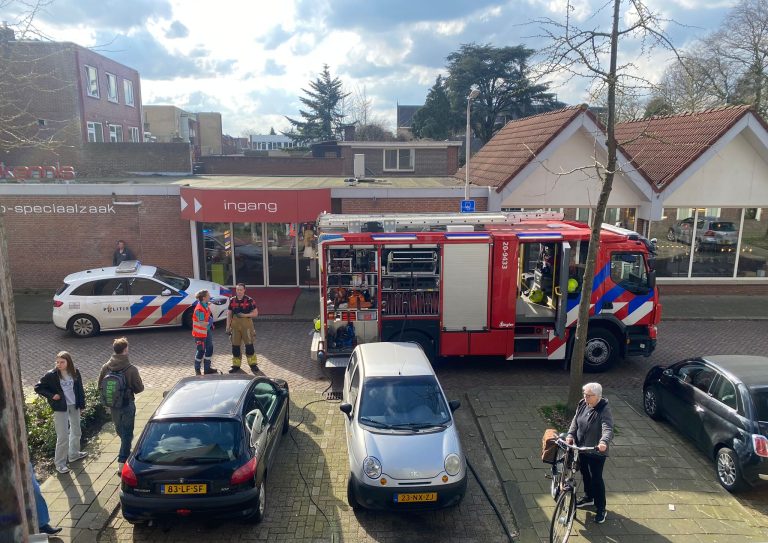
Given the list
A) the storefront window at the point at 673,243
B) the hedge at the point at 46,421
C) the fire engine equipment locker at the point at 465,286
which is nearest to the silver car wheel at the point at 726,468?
the fire engine equipment locker at the point at 465,286

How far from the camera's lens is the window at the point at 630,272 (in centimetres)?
1126

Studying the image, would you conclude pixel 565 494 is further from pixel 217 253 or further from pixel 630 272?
pixel 217 253

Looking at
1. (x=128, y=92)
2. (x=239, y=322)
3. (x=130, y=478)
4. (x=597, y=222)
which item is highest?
(x=128, y=92)

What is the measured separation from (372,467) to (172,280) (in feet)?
32.5

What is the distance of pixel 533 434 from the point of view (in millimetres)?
8891

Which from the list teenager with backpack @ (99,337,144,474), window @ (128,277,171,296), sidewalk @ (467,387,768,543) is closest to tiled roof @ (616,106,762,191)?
sidewalk @ (467,387,768,543)

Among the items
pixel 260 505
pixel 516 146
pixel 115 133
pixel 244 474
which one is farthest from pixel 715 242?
pixel 115 133

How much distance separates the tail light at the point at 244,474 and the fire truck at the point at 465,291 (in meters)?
4.71

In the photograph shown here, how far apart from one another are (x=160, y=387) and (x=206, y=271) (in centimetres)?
813

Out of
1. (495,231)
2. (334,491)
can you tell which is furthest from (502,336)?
(334,491)

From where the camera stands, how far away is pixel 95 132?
33.6 m

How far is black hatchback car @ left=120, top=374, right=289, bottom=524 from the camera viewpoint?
19.6ft

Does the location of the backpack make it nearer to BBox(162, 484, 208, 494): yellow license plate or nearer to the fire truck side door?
BBox(162, 484, 208, 494): yellow license plate

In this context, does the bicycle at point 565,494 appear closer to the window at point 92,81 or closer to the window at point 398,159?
the window at point 398,159
